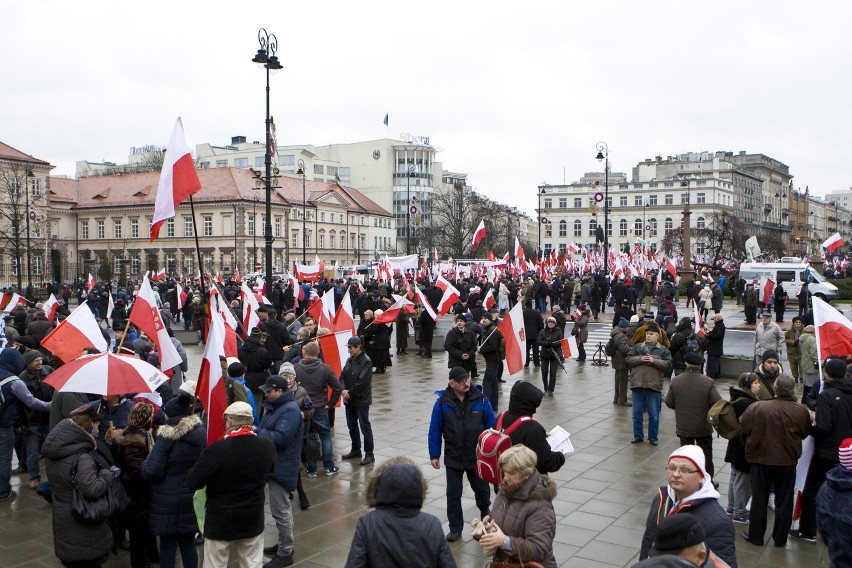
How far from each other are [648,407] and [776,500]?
369 centimetres

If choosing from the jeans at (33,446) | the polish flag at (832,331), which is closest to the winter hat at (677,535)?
the polish flag at (832,331)

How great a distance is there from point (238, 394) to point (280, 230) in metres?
73.1

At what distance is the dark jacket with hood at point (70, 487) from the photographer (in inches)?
215

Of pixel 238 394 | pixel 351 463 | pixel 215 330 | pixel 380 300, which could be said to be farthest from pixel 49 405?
pixel 380 300

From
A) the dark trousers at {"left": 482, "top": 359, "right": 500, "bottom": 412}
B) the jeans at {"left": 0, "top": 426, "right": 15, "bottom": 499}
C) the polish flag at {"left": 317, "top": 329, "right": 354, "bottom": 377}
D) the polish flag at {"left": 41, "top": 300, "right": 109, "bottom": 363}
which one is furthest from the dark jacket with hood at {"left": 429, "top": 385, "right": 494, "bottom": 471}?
the dark trousers at {"left": 482, "top": 359, "right": 500, "bottom": 412}

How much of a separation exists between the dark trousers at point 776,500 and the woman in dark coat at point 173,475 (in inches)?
196

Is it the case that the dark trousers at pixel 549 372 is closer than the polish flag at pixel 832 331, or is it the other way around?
the polish flag at pixel 832 331

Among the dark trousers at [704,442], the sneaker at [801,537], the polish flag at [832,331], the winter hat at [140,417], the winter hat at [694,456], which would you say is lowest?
the sneaker at [801,537]

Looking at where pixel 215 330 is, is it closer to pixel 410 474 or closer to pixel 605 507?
pixel 410 474

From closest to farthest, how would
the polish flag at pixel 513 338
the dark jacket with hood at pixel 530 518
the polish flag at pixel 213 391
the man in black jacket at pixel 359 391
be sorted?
the dark jacket with hood at pixel 530 518 < the polish flag at pixel 213 391 < the man in black jacket at pixel 359 391 < the polish flag at pixel 513 338

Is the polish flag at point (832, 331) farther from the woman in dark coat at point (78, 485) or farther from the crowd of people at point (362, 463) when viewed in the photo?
the woman in dark coat at point (78, 485)

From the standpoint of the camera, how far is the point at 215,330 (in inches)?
271

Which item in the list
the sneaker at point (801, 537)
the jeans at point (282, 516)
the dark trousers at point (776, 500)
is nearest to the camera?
the jeans at point (282, 516)

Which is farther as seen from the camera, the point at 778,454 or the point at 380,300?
the point at 380,300
